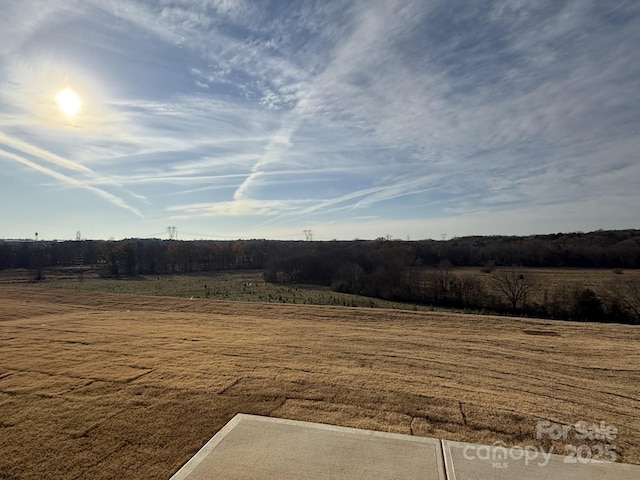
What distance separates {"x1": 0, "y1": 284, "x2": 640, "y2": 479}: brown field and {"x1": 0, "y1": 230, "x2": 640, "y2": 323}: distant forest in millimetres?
14778

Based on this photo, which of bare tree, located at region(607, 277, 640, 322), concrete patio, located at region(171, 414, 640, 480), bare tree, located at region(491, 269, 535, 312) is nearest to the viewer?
concrete patio, located at region(171, 414, 640, 480)

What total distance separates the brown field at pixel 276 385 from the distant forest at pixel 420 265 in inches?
582

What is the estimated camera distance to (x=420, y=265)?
47.4 m

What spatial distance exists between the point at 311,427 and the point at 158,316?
14.1 m

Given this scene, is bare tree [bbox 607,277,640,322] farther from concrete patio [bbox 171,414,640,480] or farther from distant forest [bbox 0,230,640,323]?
concrete patio [bbox 171,414,640,480]

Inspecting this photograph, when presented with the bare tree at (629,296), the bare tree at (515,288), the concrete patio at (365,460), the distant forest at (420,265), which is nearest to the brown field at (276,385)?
the concrete patio at (365,460)

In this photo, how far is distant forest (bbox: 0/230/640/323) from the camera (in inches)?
1086

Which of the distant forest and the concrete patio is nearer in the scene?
the concrete patio

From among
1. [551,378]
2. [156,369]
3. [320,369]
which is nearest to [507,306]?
[551,378]

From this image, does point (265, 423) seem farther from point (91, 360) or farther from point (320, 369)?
point (91, 360)

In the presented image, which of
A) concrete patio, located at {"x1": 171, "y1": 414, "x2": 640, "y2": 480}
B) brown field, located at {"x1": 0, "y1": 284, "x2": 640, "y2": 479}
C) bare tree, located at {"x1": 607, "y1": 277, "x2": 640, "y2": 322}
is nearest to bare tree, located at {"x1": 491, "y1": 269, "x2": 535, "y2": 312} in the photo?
bare tree, located at {"x1": 607, "y1": 277, "x2": 640, "y2": 322}

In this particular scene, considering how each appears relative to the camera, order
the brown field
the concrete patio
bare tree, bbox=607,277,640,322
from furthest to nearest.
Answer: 1. bare tree, bbox=607,277,640,322
2. the brown field
3. the concrete patio

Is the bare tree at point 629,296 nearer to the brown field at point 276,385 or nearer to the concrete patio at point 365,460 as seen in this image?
the brown field at point 276,385

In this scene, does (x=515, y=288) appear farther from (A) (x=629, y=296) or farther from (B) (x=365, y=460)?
(B) (x=365, y=460)
